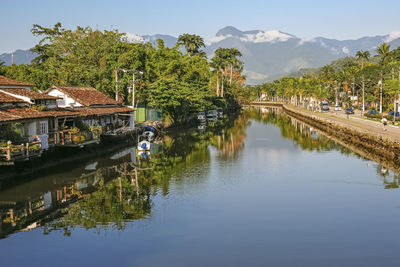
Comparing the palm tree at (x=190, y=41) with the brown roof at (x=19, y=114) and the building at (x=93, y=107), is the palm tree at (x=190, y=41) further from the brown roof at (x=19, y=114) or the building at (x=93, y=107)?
the brown roof at (x=19, y=114)

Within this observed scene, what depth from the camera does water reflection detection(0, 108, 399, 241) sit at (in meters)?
28.3

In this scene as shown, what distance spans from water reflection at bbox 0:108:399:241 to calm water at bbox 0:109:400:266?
9cm

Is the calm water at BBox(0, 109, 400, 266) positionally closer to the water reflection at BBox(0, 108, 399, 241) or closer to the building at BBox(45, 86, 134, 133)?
the water reflection at BBox(0, 108, 399, 241)

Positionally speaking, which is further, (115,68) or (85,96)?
(115,68)

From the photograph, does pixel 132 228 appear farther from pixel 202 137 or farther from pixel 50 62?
pixel 50 62

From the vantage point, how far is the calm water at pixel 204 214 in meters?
22.5

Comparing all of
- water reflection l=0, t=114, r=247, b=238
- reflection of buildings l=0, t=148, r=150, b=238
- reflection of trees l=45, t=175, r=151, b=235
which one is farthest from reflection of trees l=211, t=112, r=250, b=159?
reflection of trees l=45, t=175, r=151, b=235

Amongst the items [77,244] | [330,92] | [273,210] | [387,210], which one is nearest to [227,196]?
[273,210]

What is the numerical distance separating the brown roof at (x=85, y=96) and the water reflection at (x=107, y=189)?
806 centimetres

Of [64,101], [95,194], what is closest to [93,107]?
[64,101]

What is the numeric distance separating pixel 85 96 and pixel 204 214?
36472 millimetres

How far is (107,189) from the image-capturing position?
1448 inches

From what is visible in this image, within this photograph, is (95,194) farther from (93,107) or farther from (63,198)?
(93,107)

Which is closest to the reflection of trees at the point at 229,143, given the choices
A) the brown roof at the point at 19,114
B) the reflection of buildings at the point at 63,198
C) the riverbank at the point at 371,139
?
the riverbank at the point at 371,139
